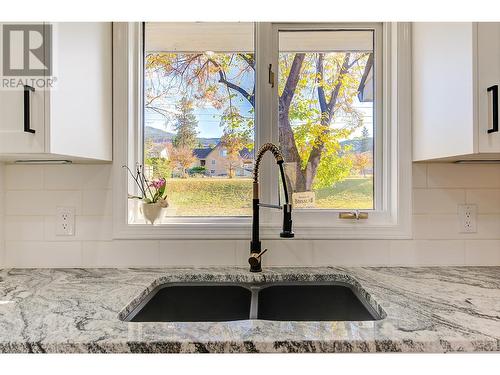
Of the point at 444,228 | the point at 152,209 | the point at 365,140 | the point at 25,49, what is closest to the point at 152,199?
the point at 152,209

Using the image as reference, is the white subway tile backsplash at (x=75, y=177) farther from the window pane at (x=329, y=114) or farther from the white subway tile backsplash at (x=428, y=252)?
the white subway tile backsplash at (x=428, y=252)

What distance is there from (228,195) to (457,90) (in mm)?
947

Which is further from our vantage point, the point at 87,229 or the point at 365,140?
the point at 365,140

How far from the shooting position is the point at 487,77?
40.3 inches

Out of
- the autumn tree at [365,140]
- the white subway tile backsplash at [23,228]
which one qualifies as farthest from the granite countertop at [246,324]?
the autumn tree at [365,140]

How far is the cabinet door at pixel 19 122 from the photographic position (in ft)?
3.22

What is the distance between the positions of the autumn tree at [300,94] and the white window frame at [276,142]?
7 cm

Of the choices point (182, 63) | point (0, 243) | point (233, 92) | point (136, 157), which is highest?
point (182, 63)

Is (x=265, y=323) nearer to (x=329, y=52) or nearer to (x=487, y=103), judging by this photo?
(x=487, y=103)

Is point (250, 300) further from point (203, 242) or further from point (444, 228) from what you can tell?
point (444, 228)

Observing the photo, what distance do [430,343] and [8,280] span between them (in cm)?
137

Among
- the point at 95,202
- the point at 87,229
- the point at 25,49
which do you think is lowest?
the point at 87,229

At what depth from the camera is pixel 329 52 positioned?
5.13ft

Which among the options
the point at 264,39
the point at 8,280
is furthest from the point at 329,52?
the point at 8,280
